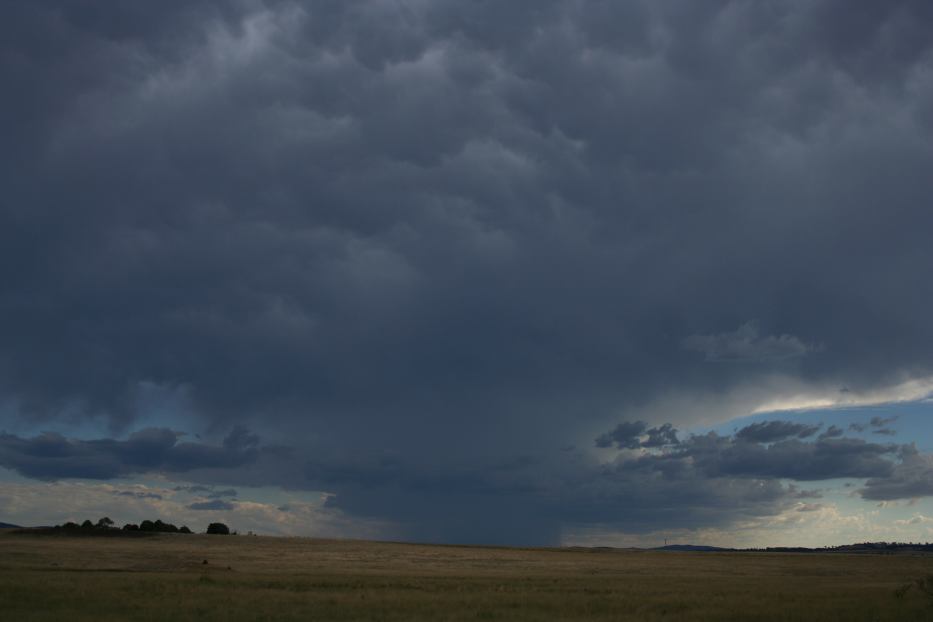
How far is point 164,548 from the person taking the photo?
105688 mm

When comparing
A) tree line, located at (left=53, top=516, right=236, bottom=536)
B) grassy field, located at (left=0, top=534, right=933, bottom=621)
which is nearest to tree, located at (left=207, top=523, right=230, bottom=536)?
tree line, located at (left=53, top=516, right=236, bottom=536)

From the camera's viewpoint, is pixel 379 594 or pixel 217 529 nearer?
pixel 379 594

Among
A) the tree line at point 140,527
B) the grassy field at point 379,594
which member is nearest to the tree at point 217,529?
the tree line at point 140,527

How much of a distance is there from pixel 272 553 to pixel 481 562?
28.3m

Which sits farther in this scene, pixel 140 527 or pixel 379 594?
pixel 140 527

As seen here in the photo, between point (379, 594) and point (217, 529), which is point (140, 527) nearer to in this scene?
point (217, 529)

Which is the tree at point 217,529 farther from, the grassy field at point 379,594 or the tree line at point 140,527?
the grassy field at point 379,594

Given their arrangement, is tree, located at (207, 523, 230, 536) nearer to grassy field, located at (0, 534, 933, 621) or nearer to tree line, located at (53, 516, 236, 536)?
tree line, located at (53, 516, 236, 536)

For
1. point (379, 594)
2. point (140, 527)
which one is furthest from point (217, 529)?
point (379, 594)

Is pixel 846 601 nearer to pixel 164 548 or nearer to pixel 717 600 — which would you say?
pixel 717 600

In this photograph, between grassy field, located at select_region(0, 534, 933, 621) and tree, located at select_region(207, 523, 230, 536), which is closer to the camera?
grassy field, located at select_region(0, 534, 933, 621)

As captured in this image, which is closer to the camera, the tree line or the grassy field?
the grassy field

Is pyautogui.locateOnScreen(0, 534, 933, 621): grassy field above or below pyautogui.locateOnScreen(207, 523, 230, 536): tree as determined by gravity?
below

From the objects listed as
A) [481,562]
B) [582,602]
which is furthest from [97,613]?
[481,562]
